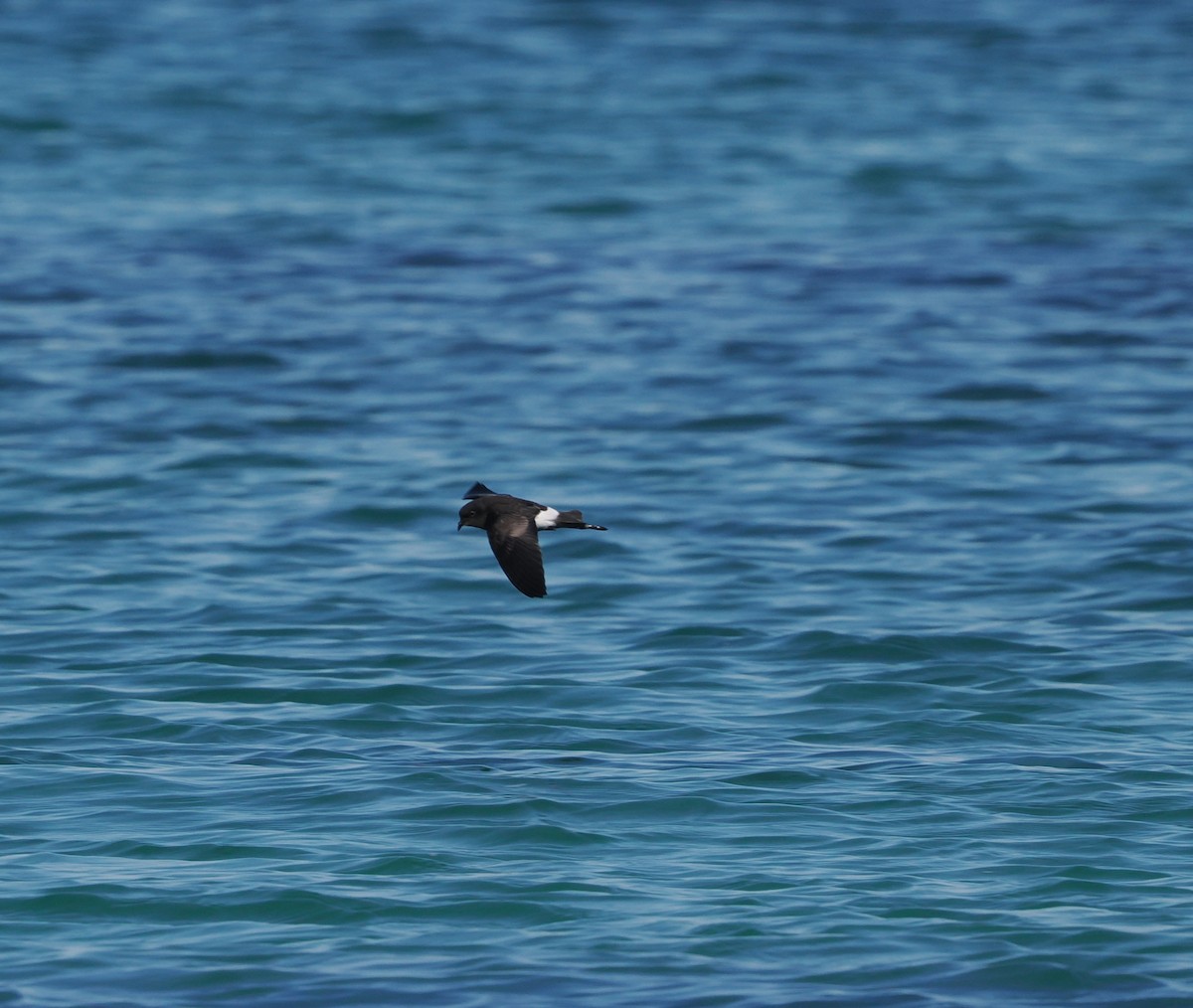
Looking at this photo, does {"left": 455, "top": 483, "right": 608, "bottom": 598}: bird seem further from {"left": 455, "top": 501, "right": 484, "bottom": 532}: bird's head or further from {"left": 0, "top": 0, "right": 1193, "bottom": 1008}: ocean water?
{"left": 0, "top": 0, "right": 1193, "bottom": 1008}: ocean water

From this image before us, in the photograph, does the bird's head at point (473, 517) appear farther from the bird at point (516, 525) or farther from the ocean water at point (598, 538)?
the ocean water at point (598, 538)

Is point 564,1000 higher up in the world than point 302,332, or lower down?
lower down

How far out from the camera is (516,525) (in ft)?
30.7

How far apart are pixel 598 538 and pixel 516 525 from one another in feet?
14.7

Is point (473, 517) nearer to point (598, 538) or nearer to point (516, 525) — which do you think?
point (516, 525)

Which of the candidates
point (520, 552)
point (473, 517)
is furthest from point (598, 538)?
point (520, 552)

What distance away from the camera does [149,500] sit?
14.3 meters

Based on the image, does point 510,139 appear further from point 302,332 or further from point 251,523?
point 251,523

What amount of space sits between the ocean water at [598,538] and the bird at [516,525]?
3.41 feet

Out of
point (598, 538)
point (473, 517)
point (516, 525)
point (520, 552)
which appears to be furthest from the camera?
point (598, 538)

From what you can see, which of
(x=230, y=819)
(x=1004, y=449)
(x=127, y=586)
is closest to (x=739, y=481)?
(x=1004, y=449)

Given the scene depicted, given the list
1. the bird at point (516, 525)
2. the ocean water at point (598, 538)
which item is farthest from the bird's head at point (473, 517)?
the ocean water at point (598, 538)

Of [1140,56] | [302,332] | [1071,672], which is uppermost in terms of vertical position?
[1140,56]

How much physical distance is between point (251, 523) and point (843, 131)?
14988 millimetres
